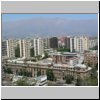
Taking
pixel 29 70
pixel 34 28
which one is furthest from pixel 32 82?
pixel 34 28

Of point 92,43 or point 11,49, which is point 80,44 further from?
point 11,49

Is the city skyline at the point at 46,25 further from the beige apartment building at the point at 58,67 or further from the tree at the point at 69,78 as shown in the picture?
the tree at the point at 69,78

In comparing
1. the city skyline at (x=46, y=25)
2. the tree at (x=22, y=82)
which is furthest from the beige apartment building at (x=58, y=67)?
the city skyline at (x=46, y=25)

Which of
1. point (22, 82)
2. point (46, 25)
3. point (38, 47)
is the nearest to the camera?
point (22, 82)

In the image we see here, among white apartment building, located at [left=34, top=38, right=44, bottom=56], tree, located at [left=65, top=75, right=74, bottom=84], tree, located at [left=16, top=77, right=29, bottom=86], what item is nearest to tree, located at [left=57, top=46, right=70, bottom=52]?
white apartment building, located at [left=34, top=38, right=44, bottom=56]

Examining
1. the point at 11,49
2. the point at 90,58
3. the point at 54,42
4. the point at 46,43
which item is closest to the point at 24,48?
the point at 11,49

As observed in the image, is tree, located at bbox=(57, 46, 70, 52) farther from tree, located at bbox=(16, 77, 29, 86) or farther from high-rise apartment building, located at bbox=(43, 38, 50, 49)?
tree, located at bbox=(16, 77, 29, 86)

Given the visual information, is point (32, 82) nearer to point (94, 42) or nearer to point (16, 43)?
point (16, 43)

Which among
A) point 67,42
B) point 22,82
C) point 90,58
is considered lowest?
point 22,82

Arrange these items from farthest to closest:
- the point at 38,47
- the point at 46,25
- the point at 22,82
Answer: the point at 46,25 → the point at 38,47 → the point at 22,82
